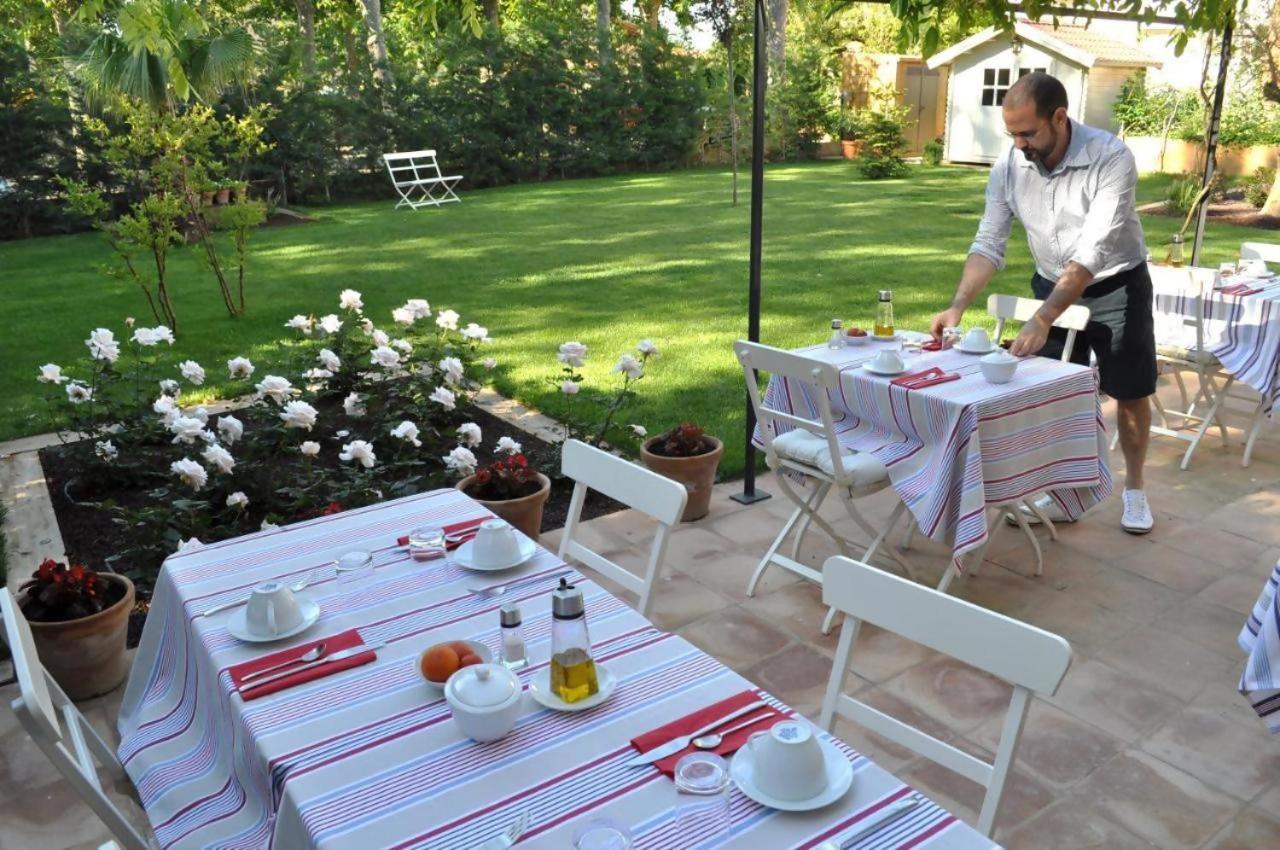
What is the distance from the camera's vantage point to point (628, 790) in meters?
1.41

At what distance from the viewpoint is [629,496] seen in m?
2.40

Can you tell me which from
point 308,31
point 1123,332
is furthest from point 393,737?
point 308,31

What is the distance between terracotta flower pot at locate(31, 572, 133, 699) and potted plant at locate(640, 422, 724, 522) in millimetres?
2056

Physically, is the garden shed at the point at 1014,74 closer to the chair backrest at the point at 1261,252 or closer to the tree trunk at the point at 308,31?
the tree trunk at the point at 308,31

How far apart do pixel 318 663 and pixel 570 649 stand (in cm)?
51

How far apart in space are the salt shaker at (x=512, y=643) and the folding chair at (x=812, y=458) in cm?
162

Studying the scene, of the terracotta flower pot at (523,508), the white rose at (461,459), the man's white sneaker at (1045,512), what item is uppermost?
the white rose at (461,459)

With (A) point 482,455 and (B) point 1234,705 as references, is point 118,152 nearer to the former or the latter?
(A) point 482,455

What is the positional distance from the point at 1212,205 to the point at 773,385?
39.2 feet

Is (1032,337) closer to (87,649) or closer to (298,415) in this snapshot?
(298,415)

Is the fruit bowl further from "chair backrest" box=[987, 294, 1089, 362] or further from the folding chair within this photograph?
"chair backrest" box=[987, 294, 1089, 362]

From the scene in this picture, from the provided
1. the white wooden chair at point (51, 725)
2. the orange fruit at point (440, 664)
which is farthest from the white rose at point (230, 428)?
the orange fruit at point (440, 664)

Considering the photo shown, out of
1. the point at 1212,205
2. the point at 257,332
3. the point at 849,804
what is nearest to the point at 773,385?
the point at 849,804

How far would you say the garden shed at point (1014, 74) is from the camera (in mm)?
18875
